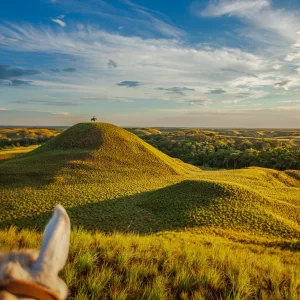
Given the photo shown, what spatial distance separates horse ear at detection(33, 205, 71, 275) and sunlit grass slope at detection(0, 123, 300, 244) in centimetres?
1681

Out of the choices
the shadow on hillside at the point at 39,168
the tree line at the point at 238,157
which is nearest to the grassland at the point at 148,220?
the shadow on hillside at the point at 39,168

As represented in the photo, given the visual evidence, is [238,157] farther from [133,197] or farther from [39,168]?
[39,168]

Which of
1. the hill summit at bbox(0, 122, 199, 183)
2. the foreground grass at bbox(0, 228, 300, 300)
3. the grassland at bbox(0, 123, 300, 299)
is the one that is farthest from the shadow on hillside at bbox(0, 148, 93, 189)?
the foreground grass at bbox(0, 228, 300, 300)

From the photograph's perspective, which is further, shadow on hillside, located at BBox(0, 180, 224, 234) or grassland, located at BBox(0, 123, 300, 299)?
shadow on hillside, located at BBox(0, 180, 224, 234)

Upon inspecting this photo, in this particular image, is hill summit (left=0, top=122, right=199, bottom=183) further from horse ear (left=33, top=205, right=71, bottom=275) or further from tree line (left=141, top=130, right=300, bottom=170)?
horse ear (left=33, top=205, right=71, bottom=275)

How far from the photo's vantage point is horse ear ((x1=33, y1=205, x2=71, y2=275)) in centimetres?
111

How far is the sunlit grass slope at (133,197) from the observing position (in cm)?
2253

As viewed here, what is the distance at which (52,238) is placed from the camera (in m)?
1.16

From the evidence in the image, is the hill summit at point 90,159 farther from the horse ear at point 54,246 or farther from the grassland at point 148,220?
the horse ear at point 54,246

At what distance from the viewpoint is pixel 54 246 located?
1155 mm

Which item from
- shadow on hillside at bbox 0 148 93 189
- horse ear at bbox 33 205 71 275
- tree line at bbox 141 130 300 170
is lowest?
tree line at bbox 141 130 300 170

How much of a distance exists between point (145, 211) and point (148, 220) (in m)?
2.13

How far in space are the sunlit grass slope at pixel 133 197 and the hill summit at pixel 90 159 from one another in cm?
13

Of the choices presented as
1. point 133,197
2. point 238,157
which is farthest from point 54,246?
point 238,157
